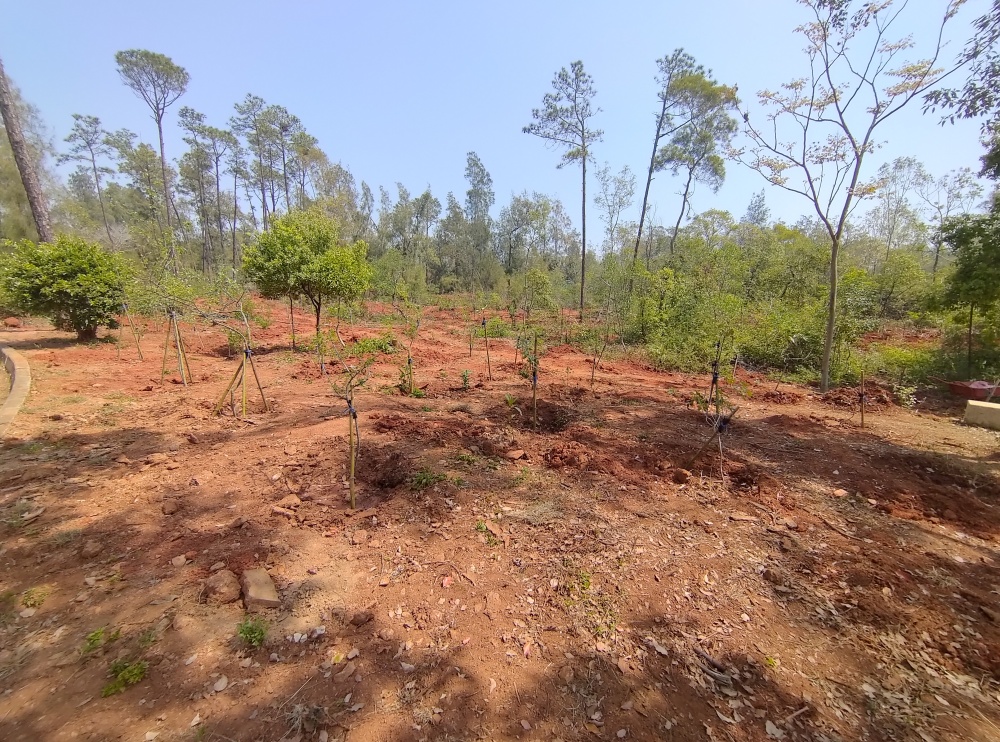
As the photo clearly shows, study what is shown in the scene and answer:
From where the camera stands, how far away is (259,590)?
2418 millimetres

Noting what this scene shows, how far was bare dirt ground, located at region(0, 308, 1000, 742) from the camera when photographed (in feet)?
6.15

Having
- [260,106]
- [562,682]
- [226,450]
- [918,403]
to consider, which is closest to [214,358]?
[226,450]

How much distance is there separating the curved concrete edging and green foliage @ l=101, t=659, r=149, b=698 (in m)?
4.12

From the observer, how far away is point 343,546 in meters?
2.89

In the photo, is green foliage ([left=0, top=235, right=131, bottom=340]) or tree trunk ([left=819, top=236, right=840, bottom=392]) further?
green foliage ([left=0, top=235, right=131, bottom=340])

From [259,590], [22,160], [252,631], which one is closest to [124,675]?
[252,631]

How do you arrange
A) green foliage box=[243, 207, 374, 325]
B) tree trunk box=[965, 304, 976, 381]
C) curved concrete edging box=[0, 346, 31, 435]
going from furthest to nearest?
green foliage box=[243, 207, 374, 325] < tree trunk box=[965, 304, 976, 381] < curved concrete edging box=[0, 346, 31, 435]

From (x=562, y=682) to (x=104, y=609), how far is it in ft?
8.29

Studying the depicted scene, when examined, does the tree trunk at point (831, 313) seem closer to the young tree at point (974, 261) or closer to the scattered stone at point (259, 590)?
the young tree at point (974, 261)

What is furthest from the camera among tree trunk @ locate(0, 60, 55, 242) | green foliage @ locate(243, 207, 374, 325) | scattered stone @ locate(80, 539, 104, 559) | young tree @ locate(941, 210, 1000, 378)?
tree trunk @ locate(0, 60, 55, 242)

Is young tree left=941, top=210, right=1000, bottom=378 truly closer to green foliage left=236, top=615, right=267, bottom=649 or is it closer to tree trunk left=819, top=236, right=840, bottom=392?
tree trunk left=819, top=236, right=840, bottom=392

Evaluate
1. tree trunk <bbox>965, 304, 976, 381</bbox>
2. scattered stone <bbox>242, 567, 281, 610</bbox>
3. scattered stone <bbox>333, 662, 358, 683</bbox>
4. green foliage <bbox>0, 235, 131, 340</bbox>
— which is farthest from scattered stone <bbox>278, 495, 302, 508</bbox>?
tree trunk <bbox>965, 304, 976, 381</bbox>

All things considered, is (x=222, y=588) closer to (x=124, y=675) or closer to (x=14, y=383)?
(x=124, y=675)

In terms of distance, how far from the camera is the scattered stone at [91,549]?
267 centimetres
